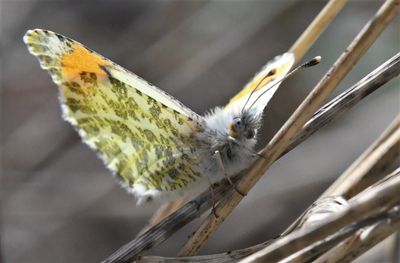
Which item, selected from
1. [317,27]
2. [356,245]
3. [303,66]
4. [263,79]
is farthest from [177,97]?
[356,245]

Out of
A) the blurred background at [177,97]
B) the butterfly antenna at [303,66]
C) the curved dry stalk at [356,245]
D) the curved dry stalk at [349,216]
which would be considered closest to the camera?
the curved dry stalk at [349,216]

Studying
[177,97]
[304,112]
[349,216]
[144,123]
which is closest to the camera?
[349,216]

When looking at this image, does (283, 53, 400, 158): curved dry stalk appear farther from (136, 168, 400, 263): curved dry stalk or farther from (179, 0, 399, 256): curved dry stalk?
(136, 168, 400, 263): curved dry stalk

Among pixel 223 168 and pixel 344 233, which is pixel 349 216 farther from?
pixel 223 168

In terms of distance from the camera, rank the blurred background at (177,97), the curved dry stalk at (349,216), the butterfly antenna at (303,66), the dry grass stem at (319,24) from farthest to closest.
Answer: the blurred background at (177,97) → the dry grass stem at (319,24) → the butterfly antenna at (303,66) → the curved dry stalk at (349,216)

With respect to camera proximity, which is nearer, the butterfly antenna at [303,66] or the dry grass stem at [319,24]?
the butterfly antenna at [303,66]

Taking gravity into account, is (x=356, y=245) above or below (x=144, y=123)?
below

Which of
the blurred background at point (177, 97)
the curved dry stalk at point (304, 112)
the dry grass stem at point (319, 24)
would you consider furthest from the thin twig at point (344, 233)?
the blurred background at point (177, 97)

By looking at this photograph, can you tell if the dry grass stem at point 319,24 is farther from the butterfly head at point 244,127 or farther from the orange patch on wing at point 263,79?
the butterfly head at point 244,127
